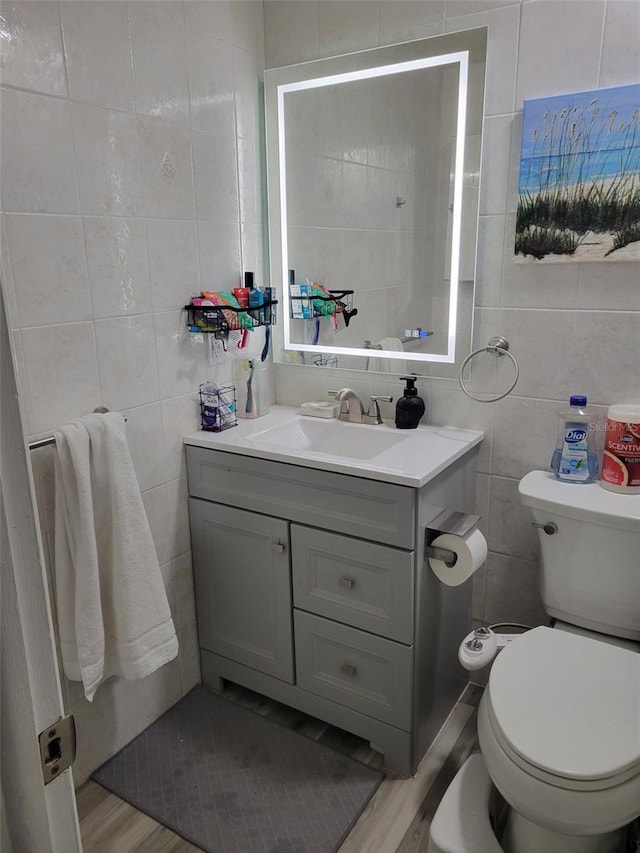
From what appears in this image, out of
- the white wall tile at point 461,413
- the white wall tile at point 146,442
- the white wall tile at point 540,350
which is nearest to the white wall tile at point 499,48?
the white wall tile at point 540,350

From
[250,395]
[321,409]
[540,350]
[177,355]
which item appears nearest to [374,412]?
[321,409]

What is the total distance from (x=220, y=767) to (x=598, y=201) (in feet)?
5.97

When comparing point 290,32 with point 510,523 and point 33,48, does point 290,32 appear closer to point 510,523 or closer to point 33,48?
point 33,48

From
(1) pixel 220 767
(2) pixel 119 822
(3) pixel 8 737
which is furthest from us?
(1) pixel 220 767

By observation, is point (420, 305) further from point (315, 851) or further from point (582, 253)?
point (315, 851)

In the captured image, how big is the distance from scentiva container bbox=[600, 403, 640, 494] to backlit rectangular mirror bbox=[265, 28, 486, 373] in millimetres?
467

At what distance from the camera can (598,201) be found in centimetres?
Answer: 152

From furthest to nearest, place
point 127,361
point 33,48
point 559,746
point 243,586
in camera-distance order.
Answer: point 243,586 → point 127,361 → point 33,48 → point 559,746

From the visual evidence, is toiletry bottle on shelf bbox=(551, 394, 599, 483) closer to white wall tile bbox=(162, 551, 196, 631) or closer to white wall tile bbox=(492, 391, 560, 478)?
white wall tile bbox=(492, 391, 560, 478)

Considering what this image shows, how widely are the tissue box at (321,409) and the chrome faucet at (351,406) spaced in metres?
0.05

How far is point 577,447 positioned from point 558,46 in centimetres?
101

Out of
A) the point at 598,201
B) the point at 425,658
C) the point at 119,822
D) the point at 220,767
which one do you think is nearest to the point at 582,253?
the point at 598,201

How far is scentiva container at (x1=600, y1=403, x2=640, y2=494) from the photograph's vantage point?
1.52 meters

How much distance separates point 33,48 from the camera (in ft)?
4.30
